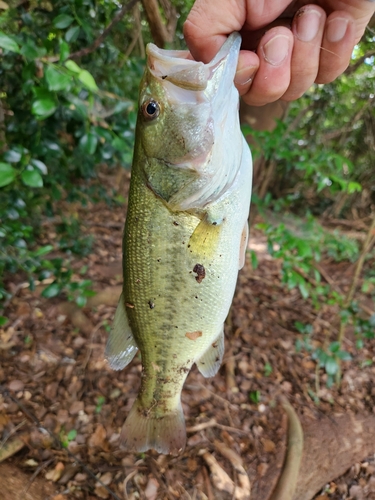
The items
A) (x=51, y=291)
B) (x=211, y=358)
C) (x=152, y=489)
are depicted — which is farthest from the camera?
(x=152, y=489)

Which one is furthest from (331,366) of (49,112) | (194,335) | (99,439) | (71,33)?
(71,33)

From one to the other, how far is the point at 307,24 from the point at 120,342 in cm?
151

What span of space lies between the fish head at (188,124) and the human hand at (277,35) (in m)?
0.10

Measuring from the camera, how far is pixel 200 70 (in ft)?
3.87

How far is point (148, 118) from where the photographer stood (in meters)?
1.33

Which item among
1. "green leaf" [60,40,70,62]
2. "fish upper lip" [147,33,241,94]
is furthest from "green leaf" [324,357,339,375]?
"green leaf" [60,40,70,62]

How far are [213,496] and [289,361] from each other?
1505 millimetres

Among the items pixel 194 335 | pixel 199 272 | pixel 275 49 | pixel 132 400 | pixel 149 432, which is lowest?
pixel 132 400

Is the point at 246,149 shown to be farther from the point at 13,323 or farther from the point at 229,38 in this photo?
the point at 13,323

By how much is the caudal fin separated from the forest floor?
90 centimetres

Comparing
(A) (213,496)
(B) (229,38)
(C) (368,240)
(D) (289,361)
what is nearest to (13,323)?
(A) (213,496)

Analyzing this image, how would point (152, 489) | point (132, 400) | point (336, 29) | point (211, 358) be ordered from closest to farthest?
point (336, 29) → point (211, 358) → point (152, 489) → point (132, 400)

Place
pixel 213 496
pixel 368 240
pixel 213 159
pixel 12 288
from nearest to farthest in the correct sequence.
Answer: pixel 213 159 < pixel 213 496 < pixel 368 240 < pixel 12 288

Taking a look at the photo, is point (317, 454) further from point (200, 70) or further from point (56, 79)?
point (56, 79)
